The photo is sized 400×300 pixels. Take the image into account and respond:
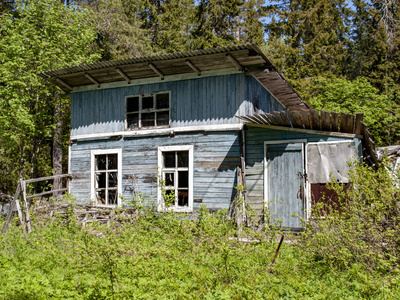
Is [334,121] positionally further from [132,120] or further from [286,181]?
[132,120]

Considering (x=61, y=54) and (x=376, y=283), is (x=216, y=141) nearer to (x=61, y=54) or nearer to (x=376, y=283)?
(x=376, y=283)

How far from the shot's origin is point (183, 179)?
11.0 meters

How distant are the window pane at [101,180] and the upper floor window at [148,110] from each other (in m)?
1.86

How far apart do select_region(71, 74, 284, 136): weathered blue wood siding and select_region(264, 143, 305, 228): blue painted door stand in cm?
151

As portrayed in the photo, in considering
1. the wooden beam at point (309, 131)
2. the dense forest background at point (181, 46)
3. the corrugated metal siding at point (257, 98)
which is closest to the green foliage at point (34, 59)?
the dense forest background at point (181, 46)

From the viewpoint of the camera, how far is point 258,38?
24.9 meters

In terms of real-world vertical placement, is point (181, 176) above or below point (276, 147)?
below

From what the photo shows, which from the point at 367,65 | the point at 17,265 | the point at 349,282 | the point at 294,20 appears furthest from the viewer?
the point at 294,20

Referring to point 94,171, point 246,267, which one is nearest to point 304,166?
point 246,267

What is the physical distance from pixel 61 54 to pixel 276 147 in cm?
982

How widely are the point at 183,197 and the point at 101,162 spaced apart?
3270 millimetres

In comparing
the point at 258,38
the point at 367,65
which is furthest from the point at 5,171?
the point at 367,65

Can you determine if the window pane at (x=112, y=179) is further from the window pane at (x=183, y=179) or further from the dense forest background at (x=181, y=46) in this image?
the dense forest background at (x=181, y=46)

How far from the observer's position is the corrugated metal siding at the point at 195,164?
10344 millimetres
